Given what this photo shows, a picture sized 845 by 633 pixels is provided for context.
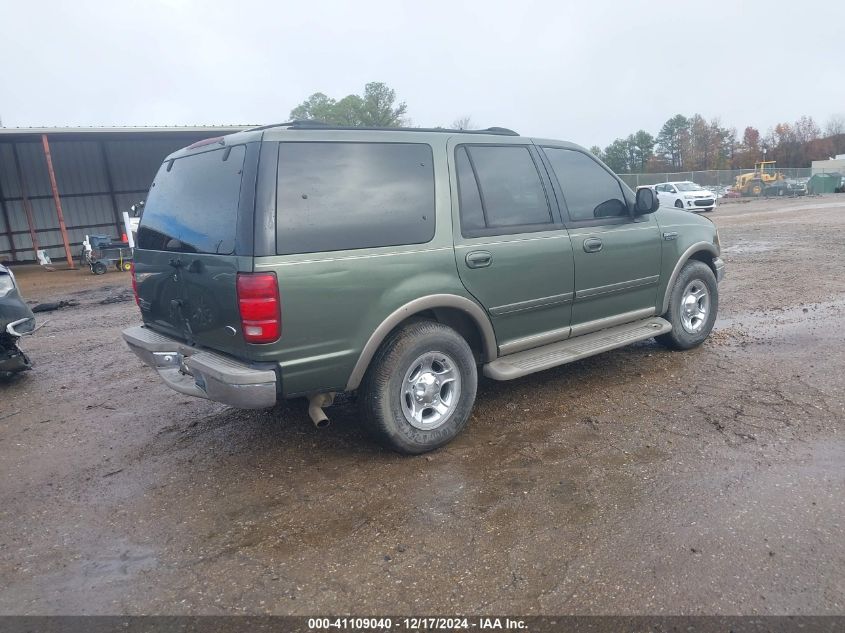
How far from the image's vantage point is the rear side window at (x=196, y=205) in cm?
353

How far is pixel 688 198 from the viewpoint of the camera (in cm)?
3008


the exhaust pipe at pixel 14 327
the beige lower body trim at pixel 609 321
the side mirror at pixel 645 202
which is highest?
the side mirror at pixel 645 202

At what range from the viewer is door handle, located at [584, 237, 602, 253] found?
4.74m

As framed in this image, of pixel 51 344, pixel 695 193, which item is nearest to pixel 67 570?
pixel 51 344

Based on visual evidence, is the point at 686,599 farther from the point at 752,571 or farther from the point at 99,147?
the point at 99,147

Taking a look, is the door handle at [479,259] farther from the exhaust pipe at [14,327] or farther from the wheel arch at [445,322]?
the exhaust pipe at [14,327]

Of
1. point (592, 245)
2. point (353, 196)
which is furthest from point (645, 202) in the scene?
point (353, 196)

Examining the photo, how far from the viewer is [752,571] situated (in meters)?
2.67

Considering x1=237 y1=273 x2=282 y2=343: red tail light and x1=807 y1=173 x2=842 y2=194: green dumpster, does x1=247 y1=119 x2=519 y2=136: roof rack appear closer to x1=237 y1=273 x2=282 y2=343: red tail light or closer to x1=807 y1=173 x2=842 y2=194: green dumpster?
x1=237 y1=273 x2=282 y2=343: red tail light

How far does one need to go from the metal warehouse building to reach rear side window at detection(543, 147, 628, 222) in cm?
1794

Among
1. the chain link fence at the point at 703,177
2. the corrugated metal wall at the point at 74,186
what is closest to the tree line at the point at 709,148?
the chain link fence at the point at 703,177

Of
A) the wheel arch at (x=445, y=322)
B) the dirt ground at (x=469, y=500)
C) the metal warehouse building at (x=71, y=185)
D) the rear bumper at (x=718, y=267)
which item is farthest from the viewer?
the metal warehouse building at (x=71, y=185)

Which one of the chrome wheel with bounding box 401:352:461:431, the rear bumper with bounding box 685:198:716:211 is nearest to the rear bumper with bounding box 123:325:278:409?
the chrome wheel with bounding box 401:352:461:431

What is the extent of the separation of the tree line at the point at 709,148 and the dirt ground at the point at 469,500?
72.3 m
